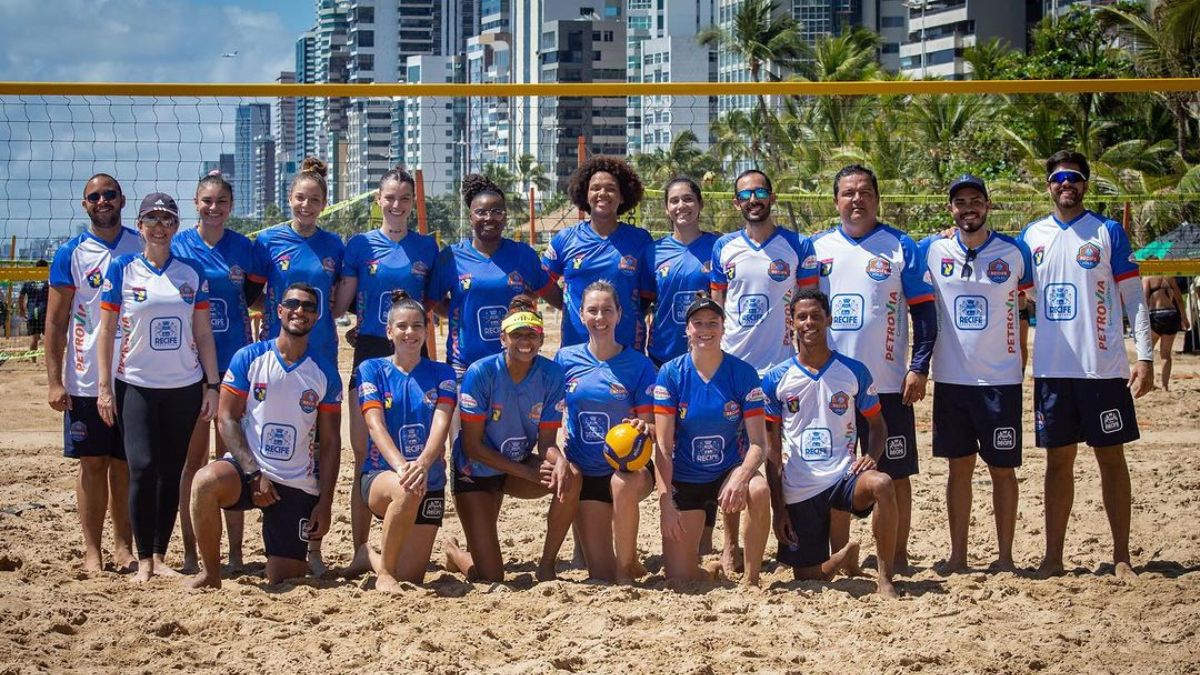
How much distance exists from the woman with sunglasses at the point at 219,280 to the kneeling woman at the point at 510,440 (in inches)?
46.3

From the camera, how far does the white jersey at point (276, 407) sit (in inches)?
237

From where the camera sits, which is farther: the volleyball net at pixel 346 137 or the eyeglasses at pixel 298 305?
the volleyball net at pixel 346 137

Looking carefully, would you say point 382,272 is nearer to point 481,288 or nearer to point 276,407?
point 481,288

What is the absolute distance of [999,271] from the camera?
624 centimetres

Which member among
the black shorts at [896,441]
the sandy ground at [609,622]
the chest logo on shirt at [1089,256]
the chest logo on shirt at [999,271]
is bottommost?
the sandy ground at [609,622]

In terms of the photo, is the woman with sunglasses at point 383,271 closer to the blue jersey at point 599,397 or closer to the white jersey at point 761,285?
the blue jersey at point 599,397

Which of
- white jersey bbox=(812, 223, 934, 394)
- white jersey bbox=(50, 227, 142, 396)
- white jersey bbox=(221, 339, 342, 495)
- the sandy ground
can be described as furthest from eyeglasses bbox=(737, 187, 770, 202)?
white jersey bbox=(50, 227, 142, 396)

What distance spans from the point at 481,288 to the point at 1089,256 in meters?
2.79

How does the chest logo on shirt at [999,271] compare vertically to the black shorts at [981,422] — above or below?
above

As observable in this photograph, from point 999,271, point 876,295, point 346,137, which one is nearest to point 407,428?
point 876,295

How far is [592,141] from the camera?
962cm

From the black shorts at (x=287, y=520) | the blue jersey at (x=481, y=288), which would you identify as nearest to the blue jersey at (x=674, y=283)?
the blue jersey at (x=481, y=288)

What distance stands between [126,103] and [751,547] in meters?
5.20

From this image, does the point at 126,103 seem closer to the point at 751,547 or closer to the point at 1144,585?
the point at 751,547
